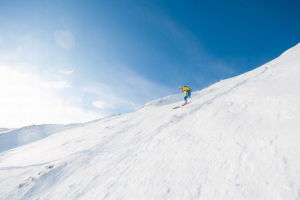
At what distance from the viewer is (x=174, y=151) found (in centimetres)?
934

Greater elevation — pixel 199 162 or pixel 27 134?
pixel 27 134

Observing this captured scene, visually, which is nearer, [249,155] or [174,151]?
[249,155]

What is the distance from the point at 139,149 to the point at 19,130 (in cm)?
6290

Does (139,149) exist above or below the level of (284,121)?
below

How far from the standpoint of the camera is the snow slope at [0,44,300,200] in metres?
6.02

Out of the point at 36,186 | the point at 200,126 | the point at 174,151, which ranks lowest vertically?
the point at 36,186

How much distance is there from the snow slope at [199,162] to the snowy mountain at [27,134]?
137 ft

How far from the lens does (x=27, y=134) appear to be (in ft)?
175

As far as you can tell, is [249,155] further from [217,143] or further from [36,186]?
[36,186]

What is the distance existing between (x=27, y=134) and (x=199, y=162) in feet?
199

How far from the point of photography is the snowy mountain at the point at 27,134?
49250 millimetres

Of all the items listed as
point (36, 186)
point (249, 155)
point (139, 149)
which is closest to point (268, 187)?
point (249, 155)

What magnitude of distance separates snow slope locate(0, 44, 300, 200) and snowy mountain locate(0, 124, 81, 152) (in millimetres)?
41789

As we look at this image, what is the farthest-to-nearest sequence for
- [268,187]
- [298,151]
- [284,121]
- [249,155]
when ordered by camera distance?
[284,121] → [249,155] → [298,151] → [268,187]
